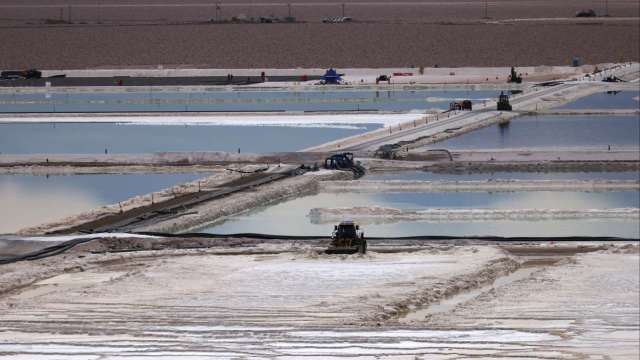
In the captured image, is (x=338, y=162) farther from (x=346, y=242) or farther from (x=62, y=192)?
(x=346, y=242)

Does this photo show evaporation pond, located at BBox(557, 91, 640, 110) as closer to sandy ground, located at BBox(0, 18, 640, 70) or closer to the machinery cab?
the machinery cab

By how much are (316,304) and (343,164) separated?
18201 millimetres

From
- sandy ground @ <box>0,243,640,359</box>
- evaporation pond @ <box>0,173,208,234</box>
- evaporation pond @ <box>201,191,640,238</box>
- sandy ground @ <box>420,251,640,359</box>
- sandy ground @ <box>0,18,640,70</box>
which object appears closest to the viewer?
sandy ground @ <box>0,243,640,359</box>

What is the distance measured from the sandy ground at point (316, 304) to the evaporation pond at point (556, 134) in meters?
18.3

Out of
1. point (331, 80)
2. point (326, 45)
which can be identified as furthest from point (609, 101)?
point (326, 45)

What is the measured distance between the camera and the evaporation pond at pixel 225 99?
63.8 meters

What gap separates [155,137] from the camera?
5312 centimetres

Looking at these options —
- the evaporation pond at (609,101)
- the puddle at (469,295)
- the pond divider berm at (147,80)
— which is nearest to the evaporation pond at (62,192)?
the puddle at (469,295)

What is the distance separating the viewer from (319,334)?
73.3ft

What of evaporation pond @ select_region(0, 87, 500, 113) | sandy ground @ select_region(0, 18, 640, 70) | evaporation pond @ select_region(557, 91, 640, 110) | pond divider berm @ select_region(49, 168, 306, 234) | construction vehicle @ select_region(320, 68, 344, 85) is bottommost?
pond divider berm @ select_region(49, 168, 306, 234)

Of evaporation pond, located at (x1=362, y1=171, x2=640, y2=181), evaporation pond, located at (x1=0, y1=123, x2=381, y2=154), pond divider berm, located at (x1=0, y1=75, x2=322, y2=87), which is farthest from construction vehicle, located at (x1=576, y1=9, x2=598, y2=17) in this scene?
evaporation pond, located at (x1=362, y1=171, x2=640, y2=181)

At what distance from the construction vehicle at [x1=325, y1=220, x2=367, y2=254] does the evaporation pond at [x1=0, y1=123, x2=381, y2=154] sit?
17.7m

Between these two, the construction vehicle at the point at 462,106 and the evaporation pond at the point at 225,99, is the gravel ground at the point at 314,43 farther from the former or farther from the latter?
the construction vehicle at the point at 462,106

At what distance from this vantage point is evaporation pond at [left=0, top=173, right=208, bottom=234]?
118 ft
